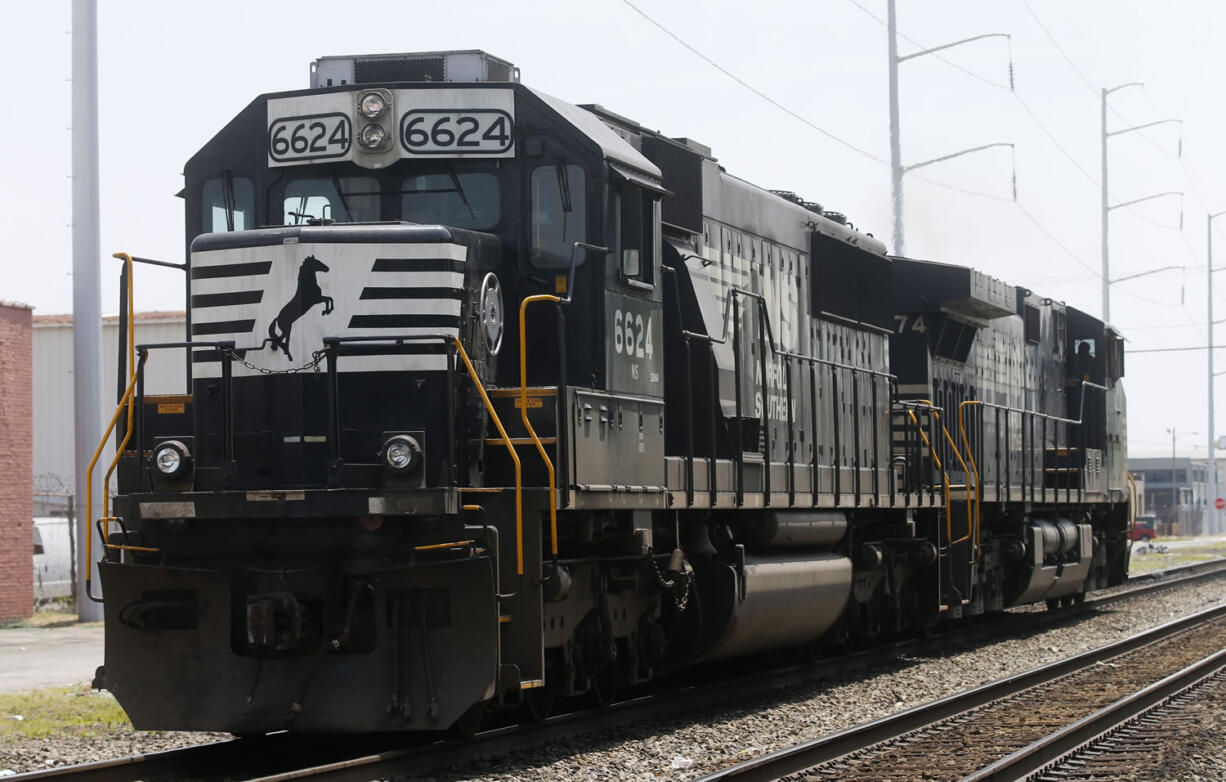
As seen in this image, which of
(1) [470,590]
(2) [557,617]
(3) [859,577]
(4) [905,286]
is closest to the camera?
(1) [470,590]

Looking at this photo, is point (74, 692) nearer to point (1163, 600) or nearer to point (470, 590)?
point (470, 590)

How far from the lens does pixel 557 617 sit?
9.32m

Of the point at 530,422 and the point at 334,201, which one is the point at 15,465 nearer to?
the point at 334,201

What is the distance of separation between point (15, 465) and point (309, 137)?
13345 mm

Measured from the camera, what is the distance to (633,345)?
32.7 ft

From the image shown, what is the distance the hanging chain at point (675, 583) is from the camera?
10484 mm

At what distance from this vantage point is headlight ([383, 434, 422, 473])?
822 centimetres

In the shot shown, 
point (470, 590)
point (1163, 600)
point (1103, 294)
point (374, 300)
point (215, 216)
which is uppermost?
point (1103, 294)

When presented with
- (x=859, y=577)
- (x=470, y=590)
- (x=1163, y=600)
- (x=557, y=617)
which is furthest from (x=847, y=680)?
(x=1163, y=600)

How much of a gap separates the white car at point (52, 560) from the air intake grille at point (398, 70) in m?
15.3

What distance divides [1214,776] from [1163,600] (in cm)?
1613

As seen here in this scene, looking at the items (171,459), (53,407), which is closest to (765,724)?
(171,459)

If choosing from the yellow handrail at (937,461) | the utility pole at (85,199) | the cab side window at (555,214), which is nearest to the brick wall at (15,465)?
the utility pole at (85,199)

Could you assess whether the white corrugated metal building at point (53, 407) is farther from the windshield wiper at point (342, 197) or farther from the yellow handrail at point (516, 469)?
the yellow handrail at point (516, 469)
